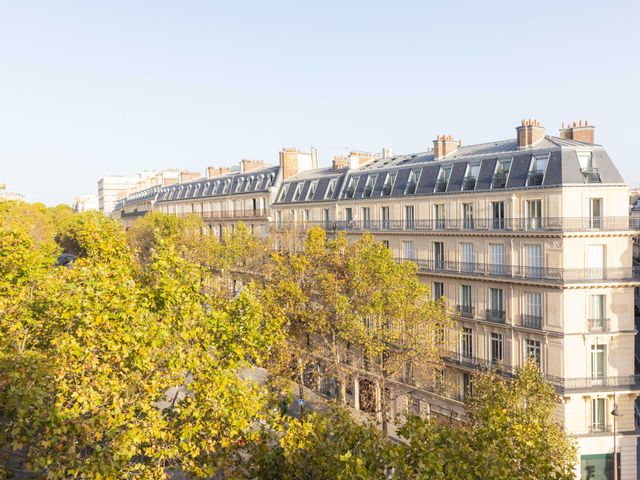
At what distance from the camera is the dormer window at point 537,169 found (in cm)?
2969

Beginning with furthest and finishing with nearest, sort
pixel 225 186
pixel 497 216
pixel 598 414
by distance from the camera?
pixel 225 186
pixel 497 216
pixel 598 414

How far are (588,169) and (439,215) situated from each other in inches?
358

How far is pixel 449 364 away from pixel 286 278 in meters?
10.8

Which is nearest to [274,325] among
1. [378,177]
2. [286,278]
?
[286,278]

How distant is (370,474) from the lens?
34.8 ft

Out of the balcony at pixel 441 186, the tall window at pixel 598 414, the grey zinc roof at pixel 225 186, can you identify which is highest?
the grey zinc roof at pixel 225 186

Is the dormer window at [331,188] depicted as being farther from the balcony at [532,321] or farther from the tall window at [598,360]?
the tall window at [598,360]

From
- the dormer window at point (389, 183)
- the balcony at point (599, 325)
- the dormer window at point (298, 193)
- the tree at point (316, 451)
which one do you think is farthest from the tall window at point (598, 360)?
the dormer window at point (298, 193)

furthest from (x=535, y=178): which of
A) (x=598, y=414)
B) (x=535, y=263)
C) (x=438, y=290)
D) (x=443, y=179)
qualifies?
(x=598, y=414)

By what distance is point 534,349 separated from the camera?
29750 mm

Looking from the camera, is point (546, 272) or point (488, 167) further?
point (488, 167)

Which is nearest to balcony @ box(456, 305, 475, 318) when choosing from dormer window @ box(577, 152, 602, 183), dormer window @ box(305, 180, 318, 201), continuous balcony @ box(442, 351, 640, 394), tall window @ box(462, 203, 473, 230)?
continuous balcony @ box(442, 351, 640, 394)

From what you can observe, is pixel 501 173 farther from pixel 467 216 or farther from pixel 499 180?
pixel 467 216

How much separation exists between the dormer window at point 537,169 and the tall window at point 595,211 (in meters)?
2.70
